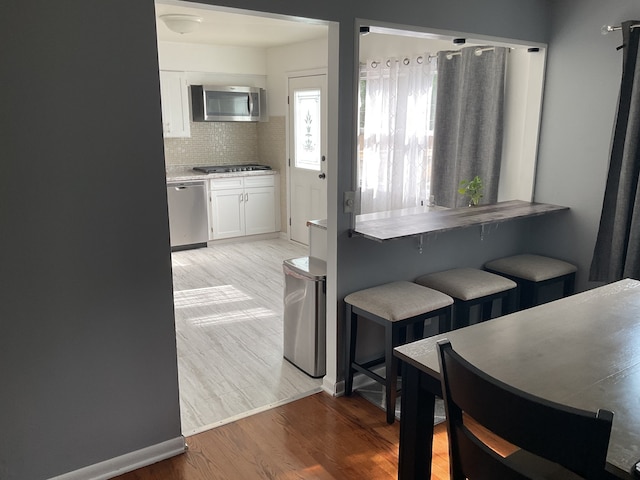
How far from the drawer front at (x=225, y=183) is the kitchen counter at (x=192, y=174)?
1.9 inches

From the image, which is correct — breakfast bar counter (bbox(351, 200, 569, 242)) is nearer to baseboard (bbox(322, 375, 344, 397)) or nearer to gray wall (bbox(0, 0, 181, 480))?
A: baseboard (bbox(322, 375, 344, 397))

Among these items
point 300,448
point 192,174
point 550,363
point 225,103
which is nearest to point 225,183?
point 192,174

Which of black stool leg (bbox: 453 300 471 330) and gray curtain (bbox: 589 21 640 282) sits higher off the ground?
gray curtain (bbox: 589 21 640 282)

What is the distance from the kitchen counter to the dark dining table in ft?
15.0

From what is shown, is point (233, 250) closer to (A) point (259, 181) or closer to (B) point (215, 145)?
(A) point (259, 181)

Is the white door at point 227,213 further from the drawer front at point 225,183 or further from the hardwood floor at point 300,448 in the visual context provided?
the hardwood floor at point 300,448

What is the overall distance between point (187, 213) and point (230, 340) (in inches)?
106

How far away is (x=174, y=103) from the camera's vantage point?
19.7 feet

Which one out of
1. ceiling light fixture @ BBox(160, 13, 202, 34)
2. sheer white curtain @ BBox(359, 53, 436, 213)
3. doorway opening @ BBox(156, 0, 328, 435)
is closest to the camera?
doorway opening @ BBox(156, 0, 328, 435)

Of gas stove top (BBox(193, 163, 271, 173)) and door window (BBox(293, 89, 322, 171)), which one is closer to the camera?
door window (BBox(293, 89, 322, 171))

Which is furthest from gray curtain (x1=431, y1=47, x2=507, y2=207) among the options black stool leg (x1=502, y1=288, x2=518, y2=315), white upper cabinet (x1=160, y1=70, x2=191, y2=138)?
white upper cabinet (x1=160, y1=70, x2=191, y2=138)

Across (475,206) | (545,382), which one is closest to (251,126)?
(475,206)

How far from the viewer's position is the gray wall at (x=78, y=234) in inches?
72.9

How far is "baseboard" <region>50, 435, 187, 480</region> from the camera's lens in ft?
7.13
